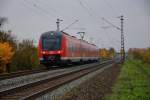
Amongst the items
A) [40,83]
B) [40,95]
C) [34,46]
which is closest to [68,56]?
[34,46]

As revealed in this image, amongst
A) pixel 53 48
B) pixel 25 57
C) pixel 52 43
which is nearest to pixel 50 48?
pixel 53 48

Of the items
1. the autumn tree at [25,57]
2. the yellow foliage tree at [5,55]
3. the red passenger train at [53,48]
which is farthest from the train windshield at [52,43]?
the yellow foliage tree at [5,55]

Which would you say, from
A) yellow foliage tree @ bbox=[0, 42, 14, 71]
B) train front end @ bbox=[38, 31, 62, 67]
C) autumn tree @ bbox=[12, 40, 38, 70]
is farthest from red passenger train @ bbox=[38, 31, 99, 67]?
yellow foliage tree @ bbox=[0, 42, 14, 71]

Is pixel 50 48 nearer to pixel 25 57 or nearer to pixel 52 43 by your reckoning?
pixel 52 43

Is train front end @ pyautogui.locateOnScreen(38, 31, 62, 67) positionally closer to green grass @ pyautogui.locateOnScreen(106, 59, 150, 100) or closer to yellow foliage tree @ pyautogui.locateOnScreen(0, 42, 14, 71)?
yellow foliage tree @ pyautogui.locateOnScreen(0, 42, 14, 71)

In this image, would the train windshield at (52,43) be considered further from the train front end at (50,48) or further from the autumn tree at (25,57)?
the autumn tree at (25,57)

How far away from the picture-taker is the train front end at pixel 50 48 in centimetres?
3357

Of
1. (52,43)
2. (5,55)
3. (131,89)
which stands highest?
(52,43)

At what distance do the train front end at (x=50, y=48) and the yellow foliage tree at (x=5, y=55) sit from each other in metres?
3.12

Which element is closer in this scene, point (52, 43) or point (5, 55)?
point (5, 55)

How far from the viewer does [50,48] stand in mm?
34000

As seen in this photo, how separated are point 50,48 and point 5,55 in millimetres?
4675

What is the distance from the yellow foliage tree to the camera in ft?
100

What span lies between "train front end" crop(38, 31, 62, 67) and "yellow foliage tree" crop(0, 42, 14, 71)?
10.2ft
